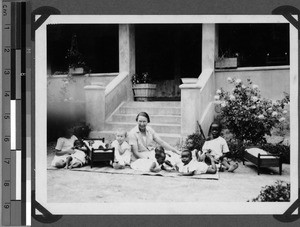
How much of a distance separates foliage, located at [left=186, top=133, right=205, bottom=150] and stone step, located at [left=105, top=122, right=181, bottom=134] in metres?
0.15

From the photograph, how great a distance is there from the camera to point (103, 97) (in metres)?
4.21

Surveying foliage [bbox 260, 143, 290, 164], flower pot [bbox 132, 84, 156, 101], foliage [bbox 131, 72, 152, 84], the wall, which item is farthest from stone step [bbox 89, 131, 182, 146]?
foliage [bbox 260, 143, 290, 164]

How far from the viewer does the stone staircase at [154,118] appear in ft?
13.6

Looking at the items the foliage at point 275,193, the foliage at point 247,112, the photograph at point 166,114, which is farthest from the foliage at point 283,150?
the foliage at point 275,193

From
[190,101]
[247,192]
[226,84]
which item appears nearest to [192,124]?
[190,101]

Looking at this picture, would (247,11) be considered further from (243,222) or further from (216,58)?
(243,222)

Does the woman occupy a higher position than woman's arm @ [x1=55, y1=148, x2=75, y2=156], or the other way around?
the woman

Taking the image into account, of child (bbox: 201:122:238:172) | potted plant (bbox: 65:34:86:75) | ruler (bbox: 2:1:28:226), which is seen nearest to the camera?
ruler (bbox: 2:1:28:226)

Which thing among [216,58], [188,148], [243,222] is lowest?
[243,222]

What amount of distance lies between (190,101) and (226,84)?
431mm

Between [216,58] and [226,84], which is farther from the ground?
[216,58]

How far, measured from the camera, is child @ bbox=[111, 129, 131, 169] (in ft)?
13.5

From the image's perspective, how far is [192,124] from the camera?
416cm

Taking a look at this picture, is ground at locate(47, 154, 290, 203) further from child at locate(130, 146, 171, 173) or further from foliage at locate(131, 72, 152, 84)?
foliage at locate(131, 72, 152, 84)
